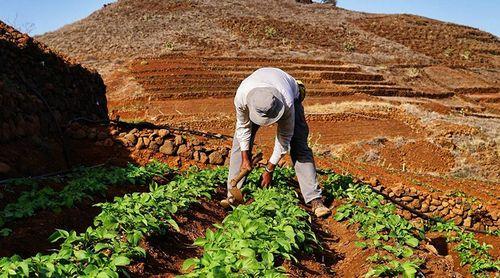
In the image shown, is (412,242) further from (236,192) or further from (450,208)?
(450,208)

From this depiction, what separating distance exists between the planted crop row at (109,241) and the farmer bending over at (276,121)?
0.70m

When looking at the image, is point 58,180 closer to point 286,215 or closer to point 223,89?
point 286,215

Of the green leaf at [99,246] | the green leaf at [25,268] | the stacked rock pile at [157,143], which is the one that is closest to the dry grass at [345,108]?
the stacked rock pile at [157,143]

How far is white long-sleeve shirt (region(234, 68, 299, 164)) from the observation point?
4.51 m

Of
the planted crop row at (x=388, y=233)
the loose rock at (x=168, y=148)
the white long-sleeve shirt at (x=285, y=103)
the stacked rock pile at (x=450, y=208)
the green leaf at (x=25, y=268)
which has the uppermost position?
the white long-sleeve shirt at (x=285, y=103)

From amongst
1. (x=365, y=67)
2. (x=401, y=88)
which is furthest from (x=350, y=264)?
(x=365, y=67)

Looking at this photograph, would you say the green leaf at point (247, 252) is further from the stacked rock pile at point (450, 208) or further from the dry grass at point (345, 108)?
the dry grass at point (345, 108)

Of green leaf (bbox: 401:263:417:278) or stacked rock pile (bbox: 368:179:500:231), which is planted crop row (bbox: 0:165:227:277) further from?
stacked rock pile (bbox: 368:179:500:231)

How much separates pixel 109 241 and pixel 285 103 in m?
2.02

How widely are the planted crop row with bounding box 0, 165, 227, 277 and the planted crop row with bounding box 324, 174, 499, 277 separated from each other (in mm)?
1511

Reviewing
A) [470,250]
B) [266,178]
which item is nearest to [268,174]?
[266,178]

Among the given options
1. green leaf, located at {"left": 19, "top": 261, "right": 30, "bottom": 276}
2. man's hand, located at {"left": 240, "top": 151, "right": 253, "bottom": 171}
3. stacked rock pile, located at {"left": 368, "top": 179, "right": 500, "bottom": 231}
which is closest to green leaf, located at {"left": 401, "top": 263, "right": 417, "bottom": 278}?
man's hand, located at {"left": 240, "top": 151, "right": 253, "bottom": 171}

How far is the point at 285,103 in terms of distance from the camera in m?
4.48

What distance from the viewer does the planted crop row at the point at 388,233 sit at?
3.48 meters
